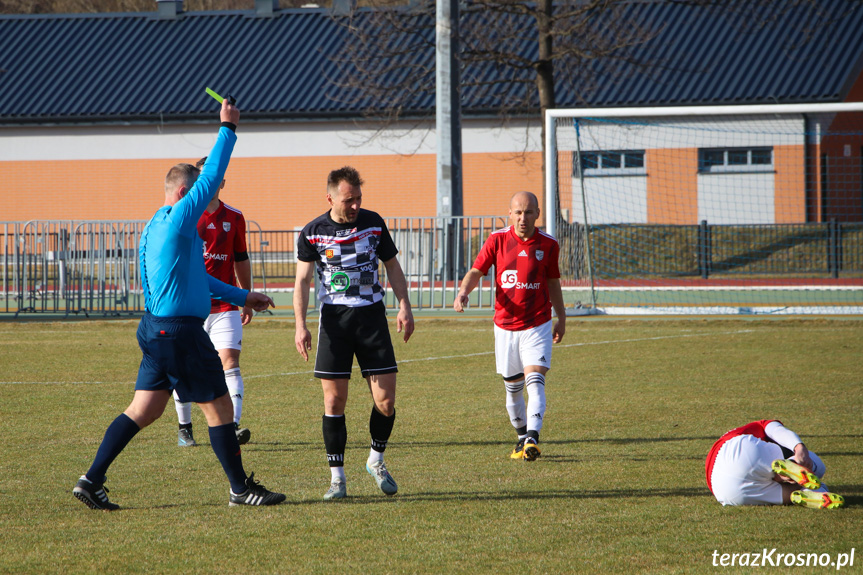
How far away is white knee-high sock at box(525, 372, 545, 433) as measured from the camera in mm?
6973

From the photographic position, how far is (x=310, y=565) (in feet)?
14.9

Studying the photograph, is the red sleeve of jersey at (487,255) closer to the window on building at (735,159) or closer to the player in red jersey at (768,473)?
the player in red jersey at (768,473)

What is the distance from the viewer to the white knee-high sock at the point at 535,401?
697cm

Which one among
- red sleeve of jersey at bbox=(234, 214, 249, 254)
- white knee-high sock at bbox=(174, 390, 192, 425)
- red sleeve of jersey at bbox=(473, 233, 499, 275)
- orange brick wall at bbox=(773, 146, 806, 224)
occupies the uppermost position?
orange brick wall at bbox=(773, 146, 806, 224)

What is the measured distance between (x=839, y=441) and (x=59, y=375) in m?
8.36

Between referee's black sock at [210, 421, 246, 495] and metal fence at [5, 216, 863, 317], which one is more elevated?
metal fence at [5, 216, 863, 317]

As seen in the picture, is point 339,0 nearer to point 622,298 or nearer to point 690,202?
point 690,202

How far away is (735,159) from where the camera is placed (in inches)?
1139

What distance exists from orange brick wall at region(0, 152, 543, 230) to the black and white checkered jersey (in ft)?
83.1

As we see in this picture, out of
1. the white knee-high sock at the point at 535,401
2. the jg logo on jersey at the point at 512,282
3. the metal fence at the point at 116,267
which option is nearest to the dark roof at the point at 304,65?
the metal fence at the point at 116,267

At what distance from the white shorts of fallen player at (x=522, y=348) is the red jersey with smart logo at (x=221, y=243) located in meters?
2.30

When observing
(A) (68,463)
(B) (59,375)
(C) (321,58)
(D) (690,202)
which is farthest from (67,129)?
(A) (68,463)

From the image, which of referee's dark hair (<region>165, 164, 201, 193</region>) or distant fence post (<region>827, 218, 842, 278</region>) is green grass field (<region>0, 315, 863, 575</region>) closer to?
referee's dark hair (<region>165, 164, 201, 193</region>)

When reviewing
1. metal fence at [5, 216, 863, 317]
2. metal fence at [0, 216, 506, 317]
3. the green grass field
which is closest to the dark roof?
metal fence at [5, 216, 863, 317]
